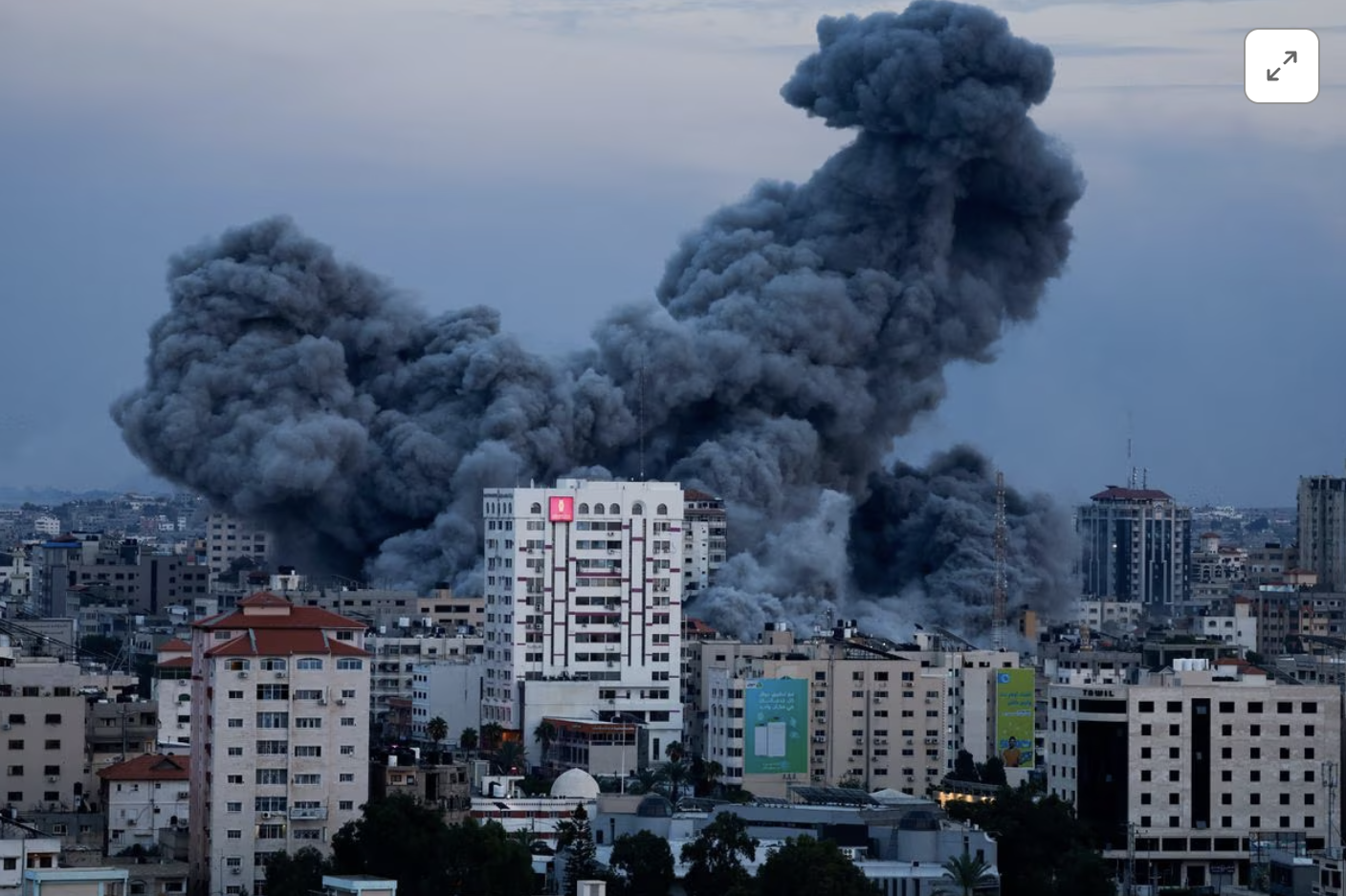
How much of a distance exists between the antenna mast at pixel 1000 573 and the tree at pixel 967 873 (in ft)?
108

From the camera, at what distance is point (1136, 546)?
144m

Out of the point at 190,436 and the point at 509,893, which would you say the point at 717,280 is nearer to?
the point at 190,436

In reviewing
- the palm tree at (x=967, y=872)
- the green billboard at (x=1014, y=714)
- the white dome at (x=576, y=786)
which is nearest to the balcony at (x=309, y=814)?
the white dome at (x=576, y=786)

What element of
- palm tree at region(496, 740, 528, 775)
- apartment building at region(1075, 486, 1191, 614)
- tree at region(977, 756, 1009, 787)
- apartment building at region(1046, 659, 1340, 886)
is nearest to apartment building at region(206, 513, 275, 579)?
apartment building at region(1075, 486, 1191, 614)

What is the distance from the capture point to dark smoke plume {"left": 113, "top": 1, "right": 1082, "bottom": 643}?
301ft

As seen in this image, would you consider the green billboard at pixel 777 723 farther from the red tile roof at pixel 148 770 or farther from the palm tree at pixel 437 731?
the red tile roof at pixel 148 770

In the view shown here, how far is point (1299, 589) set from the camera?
111875mm

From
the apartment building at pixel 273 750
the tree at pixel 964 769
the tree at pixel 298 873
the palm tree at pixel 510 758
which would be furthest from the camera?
the tree at pixel 964 769

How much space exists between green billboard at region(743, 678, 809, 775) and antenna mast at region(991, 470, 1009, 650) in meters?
15.9

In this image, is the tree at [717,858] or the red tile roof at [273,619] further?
the red tile roof at [273,619]

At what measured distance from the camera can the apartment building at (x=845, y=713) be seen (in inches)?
2702

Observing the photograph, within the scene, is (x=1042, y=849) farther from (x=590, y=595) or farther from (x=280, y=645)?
(x=590, y=595)

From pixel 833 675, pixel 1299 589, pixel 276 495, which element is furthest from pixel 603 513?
pixel 1299 589

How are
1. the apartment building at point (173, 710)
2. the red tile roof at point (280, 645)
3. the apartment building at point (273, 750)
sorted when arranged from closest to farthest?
1. the apartment building at point (273, 750)
2. the red tile roof at point (280, 645)
3. the apartment building at point (173, 710)
